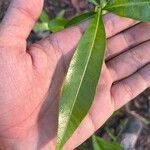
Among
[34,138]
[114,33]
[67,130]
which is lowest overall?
[34,138]

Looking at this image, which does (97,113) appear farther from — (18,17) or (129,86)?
(18,17)

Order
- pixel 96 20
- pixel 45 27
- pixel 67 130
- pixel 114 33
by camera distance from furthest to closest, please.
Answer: pixel 45 27
pixel 114 33
pixel 96 20
pixel 67 130

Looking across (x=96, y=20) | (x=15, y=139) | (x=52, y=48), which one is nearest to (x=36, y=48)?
(x=52, y=48)

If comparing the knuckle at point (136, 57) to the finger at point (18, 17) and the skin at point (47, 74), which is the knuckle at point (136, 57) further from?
the finger at point (18, 17)

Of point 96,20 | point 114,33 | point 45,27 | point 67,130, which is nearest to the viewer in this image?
point 67,130

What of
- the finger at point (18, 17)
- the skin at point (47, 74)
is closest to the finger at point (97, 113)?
the skin at point (47, 74)

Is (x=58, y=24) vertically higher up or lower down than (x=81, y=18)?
lower down

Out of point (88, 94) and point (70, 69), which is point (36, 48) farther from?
point (88, 94)

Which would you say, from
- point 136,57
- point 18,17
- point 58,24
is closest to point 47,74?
point 18,17
